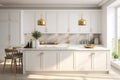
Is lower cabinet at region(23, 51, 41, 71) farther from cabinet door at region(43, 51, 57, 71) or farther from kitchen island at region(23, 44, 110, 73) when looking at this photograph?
cabinet door at region(43, 51, 57, 71)

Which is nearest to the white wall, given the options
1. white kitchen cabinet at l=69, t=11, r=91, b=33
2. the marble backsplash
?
white kitchen cabinet at l=69, t=11, r=91, b=33

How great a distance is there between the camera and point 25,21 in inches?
390

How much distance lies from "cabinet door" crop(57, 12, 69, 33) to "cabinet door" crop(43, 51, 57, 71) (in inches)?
131

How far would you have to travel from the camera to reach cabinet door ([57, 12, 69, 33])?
9914 mm

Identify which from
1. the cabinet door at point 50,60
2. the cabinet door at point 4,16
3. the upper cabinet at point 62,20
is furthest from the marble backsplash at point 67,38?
the cabinet door at point 50,60

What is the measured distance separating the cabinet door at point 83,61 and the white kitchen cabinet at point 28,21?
3.81 m

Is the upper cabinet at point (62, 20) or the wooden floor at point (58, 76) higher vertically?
the upper cabinet at point (62, 20)

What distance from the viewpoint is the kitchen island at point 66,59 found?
22.0ft

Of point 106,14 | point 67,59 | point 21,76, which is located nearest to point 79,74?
point 67,59

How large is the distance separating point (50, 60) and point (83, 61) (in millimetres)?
1010

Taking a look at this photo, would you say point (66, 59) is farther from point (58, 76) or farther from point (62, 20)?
point (62, 20)

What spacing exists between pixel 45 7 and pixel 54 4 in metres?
0.44

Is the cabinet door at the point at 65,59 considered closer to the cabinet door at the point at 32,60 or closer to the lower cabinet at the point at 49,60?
the lower cabinet at the point at 49,60

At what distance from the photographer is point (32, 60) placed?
6.73 meters
